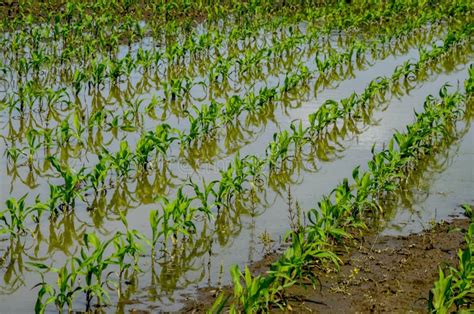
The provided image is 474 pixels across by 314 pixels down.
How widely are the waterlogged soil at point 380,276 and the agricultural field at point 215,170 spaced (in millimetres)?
53

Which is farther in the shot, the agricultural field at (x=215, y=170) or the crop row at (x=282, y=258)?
the agricultural field at (x=215, y=170)

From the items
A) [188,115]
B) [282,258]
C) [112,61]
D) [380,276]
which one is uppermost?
[112,61]

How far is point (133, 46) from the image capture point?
48.3 feet

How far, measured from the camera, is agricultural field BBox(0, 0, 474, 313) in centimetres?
552

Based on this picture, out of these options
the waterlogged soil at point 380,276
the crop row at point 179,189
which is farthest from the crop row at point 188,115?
the waterlogged soil at point 380,276

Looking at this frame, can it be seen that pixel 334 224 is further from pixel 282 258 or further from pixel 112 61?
pixel 112 61

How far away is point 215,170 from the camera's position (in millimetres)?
8211

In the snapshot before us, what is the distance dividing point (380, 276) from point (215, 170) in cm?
285

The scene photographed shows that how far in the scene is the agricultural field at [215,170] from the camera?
552cm

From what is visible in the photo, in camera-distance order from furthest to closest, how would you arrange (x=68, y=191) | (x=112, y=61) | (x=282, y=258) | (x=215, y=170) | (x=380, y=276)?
(x=112, y=61) → (x=215, y=170) → (x=68, y=191) → (x=380, y=276) → (x=282, y=258)

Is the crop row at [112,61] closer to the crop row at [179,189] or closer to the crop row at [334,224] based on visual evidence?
the crop row at [179,189]

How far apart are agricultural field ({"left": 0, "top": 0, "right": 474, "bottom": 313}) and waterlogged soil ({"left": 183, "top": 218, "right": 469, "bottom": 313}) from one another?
2.1 inches

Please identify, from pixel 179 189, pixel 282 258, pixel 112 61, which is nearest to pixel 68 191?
pixel 179 189

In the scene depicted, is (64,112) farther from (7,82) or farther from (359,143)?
(359,143)
